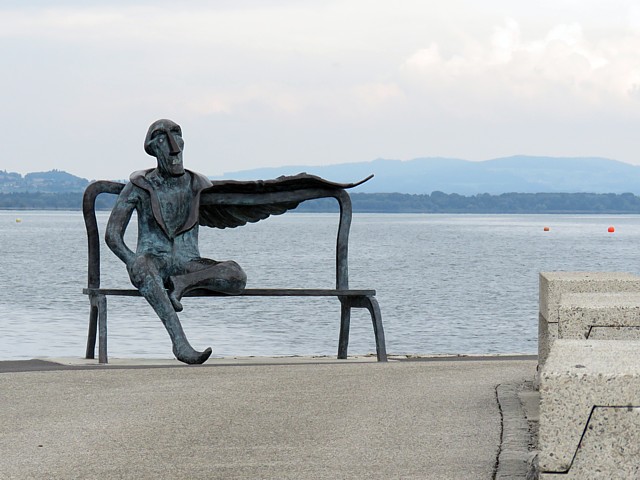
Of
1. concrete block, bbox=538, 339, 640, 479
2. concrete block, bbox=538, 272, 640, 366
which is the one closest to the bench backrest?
concrete block, bbox=538, 272, 640, 366

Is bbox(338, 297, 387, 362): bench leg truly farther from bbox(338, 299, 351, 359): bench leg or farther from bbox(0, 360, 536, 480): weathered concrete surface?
bbox(0, 360, 536, 480): weathered concrete surface

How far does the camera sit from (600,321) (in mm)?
6816

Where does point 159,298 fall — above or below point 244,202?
below

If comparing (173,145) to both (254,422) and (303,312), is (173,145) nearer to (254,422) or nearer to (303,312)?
(254,422)

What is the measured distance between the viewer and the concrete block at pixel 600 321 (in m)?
6.74

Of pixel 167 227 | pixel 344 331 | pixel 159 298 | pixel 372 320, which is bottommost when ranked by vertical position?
pixel 344 331

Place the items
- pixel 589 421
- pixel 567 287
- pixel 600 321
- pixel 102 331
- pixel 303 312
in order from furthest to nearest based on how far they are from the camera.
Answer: pixel 303 312, pixel 102 331, pixel 567 287, pixel 600 321, pixel 589 421

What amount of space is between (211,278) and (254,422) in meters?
4.23

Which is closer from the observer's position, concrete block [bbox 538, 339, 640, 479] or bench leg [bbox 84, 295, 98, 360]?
concrete block [bbox 538, 339, 640, 479]

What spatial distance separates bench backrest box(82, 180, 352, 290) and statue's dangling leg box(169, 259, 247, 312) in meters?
0.83

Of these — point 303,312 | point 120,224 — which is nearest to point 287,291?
point 120,224

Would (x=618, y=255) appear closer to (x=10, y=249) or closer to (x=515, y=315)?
(x=10, y=249)

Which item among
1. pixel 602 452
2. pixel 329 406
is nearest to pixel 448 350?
pixel 329 406

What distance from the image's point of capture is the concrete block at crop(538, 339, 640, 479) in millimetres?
4727
